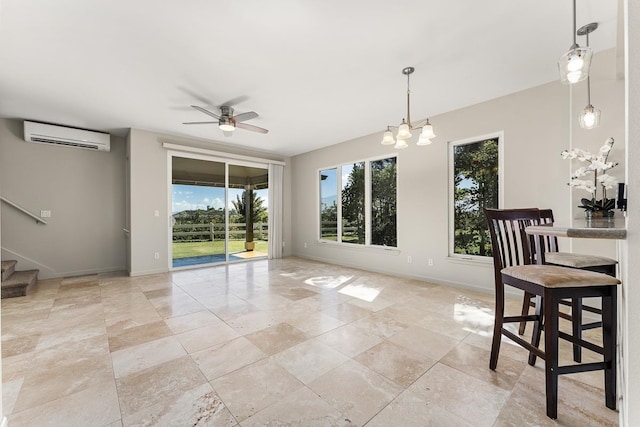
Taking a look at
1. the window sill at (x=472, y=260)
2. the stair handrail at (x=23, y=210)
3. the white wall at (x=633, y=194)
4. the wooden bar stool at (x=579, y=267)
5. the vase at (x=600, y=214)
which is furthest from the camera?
the stair handrail at (x=23, y=210)

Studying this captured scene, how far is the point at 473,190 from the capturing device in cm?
379

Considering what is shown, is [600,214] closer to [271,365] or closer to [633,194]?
[633,194]

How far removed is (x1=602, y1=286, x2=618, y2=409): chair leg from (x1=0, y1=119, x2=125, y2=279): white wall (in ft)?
21.8

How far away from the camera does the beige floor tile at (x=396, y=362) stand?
1758mm

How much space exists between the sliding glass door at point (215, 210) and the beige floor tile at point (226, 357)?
3627mm

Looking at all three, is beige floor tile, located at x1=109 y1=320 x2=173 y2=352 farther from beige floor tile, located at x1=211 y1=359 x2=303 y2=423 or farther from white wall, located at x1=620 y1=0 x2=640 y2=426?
white wall, located at x1=620 y1=0 x2=640 y2=426

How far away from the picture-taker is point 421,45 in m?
2.35

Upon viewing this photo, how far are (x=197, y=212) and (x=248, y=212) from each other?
4.05ft

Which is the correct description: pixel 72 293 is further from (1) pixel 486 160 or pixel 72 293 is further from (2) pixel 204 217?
(1) pixel 486 160

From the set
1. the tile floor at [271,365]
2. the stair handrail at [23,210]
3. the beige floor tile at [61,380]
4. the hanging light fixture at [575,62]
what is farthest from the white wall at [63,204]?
the hanging light fixture at [575,62]

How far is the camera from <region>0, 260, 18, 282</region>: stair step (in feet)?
11.9

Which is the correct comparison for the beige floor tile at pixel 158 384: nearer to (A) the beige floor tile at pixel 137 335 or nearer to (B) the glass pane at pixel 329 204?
(A) the beige floor tile at pixel 137 335

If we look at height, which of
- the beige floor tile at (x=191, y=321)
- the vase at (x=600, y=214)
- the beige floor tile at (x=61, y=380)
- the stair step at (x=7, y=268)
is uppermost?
the vase at (x=600, y=214)

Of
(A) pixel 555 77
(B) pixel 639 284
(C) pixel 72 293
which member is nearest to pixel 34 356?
(C) pixel 72 293
